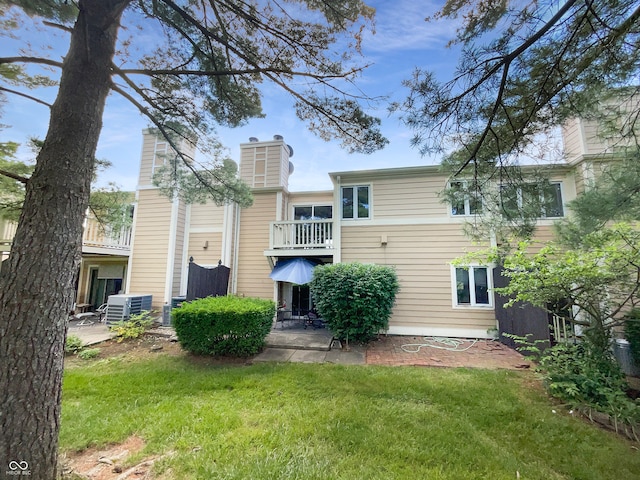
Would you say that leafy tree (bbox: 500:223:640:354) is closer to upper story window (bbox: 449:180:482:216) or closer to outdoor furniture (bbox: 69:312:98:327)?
upper story window (bbox: 449:180:482:216)

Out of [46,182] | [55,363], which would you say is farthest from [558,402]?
[46,182]

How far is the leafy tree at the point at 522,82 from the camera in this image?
248 centimetres

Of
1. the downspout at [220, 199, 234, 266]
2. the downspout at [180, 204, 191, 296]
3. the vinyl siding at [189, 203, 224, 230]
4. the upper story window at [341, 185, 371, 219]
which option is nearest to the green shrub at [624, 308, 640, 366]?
the upper story window at [341, 185, 371, 219]

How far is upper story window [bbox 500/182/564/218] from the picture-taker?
371 centimetres

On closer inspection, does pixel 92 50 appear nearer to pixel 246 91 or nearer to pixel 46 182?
pixel 46 182

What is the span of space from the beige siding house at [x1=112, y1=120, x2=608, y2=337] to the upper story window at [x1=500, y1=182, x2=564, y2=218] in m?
3.29

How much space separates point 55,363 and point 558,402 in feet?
19.1

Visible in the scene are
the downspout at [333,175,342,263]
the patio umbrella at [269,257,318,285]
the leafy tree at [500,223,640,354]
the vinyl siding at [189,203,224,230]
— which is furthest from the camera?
the vinyl siding at [189,203,224,230]

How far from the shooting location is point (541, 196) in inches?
147

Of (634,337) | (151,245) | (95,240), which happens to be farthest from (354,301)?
(95,240)

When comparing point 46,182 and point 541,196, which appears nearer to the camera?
point 46,182

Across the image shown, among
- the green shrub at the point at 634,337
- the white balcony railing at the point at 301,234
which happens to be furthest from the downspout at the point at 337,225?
the green shrub at the point at 634,337

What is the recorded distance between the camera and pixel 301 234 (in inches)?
358

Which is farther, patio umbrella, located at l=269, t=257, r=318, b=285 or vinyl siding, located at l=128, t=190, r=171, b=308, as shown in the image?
vinyl siding, located at l=128, t=190, r=171, b=308
